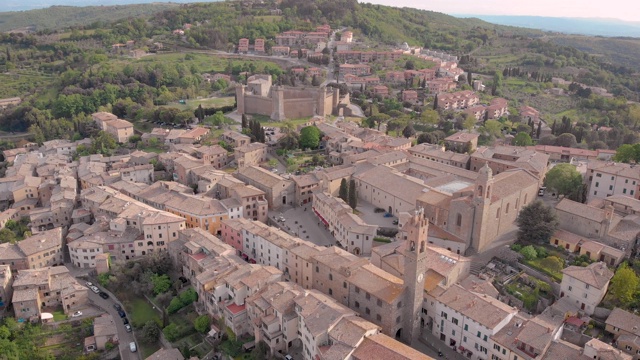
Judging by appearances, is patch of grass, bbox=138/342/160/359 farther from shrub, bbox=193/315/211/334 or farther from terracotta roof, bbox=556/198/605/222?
terracotta roof, bbox=556/198/605/222

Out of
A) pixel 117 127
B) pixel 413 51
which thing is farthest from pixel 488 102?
pixel 117 127

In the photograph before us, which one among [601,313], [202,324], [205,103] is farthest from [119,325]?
[205,103]

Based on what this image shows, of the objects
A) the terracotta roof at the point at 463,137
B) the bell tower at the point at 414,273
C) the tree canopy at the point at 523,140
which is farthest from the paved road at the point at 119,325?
the tree canopy at the point at 523,140

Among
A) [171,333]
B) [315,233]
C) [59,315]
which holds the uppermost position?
[315,233]

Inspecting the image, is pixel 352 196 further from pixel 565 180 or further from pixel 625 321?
pixel 625 321

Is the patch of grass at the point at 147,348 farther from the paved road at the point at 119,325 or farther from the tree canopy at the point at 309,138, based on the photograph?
the tree canopy at the point at 309,138

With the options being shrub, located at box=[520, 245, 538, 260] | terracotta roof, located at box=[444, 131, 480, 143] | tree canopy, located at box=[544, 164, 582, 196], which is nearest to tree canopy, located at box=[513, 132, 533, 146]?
terracotta roof, located at box=[444, 131, 480, 143]
